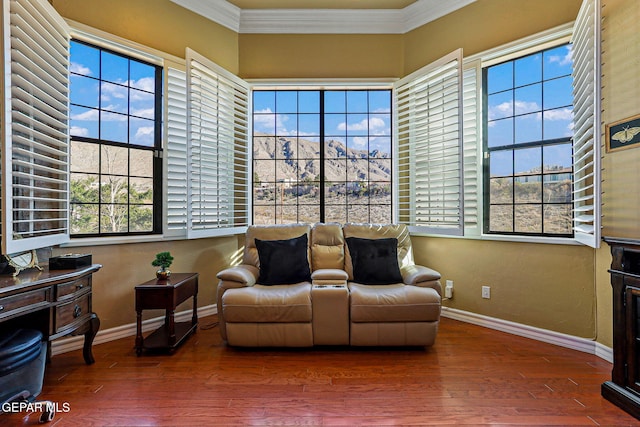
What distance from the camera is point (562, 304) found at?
278 cm

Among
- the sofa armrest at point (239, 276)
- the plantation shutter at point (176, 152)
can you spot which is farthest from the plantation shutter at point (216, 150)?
the sofa armrest at point (239, 276)

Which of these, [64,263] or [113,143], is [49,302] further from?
[113,143]

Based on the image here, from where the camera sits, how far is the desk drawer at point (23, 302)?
1.76 metres

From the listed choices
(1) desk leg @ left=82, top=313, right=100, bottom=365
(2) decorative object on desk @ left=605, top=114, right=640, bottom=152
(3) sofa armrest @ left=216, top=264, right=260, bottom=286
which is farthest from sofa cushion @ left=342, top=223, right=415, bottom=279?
(1) desk leg @ left=82, top=313, right=100, bottom=365

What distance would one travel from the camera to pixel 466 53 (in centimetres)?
338

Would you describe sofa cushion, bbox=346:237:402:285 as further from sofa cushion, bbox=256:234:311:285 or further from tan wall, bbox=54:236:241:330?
tan wall, bbox=54:236:241:330

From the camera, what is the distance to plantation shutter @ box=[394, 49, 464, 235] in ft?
10.6

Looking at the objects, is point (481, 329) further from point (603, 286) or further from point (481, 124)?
point (481, 124)

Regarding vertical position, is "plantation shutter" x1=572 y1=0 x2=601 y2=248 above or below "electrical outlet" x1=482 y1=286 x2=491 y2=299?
above

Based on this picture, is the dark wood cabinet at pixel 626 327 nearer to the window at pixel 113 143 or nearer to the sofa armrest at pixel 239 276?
the sofa armrest at pixel 239 276

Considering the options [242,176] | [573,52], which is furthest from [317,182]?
[573,52]

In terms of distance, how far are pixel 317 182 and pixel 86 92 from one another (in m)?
2.50

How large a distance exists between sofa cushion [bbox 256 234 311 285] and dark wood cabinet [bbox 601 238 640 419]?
2.30 m

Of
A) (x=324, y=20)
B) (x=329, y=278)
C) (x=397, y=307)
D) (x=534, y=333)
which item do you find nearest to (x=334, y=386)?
(x=397, y=307)
